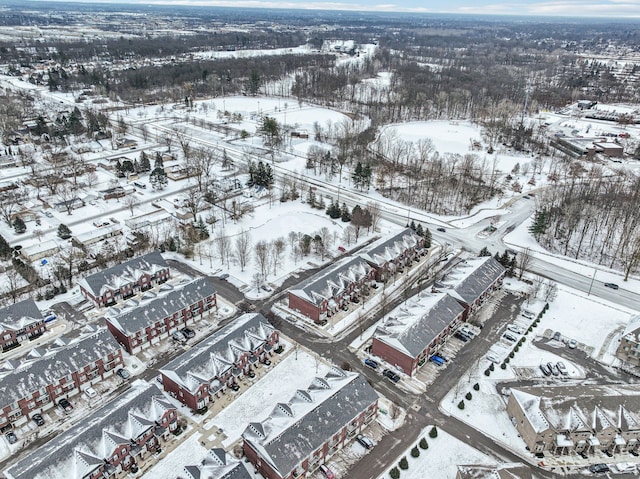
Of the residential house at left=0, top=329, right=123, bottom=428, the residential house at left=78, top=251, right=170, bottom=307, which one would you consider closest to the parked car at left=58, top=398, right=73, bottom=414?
the residential house at left=0, top=329, right=123, bottom=428

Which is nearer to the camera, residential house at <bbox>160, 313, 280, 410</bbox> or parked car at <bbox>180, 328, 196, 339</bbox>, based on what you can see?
residential house at <bbox>160, 313, 280, 410</bbox>

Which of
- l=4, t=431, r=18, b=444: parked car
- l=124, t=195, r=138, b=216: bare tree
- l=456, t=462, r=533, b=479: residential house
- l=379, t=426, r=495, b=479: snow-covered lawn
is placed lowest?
l=379, t=426, r=495, b=479: snow-covered lawn

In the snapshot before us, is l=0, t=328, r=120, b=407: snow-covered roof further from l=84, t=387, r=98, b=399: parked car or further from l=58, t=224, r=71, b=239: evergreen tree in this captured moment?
l=58, t=224, r=71, b=239: evergreen tree

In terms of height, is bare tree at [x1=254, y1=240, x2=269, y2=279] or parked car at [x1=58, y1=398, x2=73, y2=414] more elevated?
bare tree at [x1=254, y1=240, x2=269, y2=279]

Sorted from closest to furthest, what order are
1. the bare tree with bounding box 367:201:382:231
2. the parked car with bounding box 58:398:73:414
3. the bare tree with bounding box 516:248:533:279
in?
the parked car with bounding box 58:398:73:414, the bare tree with bounding box 516:248:533:279, the bare tree with bounding box 367:201:382:231

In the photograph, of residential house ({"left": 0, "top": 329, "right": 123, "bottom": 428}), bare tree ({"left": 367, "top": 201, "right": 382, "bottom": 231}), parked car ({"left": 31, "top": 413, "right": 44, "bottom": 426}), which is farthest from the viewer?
bare tree ({"left": 367, "top": 201, "right": 382, "bottom": 231})

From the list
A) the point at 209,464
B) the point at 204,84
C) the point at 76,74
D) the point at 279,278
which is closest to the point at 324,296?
the point at 279,278
